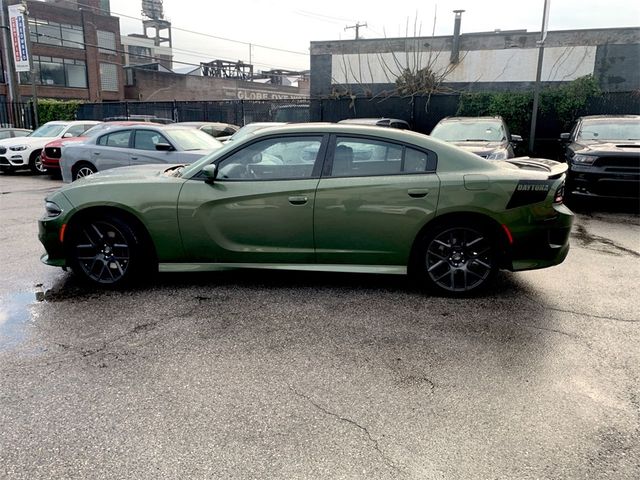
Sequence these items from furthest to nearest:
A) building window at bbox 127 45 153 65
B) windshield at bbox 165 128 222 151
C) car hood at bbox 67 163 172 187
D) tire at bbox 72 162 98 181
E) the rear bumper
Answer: building window at bbox 127 45 153 65 < the rear bumper < tire at bbox 72 162 98 181 < windshield at bbox 165 128 222 151 < car hood at bbox 67 163 172 187

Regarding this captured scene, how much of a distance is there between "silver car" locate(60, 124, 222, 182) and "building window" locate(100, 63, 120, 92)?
41.7 metres

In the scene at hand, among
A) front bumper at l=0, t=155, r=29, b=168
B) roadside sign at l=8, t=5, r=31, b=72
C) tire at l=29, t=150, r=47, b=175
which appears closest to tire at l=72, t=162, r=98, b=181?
tire at l=29, t=150, r=47, b=175

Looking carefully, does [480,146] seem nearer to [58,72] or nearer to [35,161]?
[35,161]

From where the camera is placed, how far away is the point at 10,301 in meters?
4.42

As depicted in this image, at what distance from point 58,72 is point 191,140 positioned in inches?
1646

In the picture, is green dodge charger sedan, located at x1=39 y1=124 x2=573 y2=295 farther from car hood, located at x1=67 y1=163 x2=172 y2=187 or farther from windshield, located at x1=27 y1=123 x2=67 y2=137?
windshield, located at x1=27 y1=123 x2=67 y2=137

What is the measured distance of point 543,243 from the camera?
439cm

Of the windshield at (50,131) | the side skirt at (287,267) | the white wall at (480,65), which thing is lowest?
the side skirt at (287,267)

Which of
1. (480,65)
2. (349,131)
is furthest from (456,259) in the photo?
(480,65)

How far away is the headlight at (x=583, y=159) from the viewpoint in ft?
27.2

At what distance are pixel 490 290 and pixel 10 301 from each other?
4472mm

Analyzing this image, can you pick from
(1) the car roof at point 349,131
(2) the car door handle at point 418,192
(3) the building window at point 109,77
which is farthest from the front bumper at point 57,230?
(3) the building window at point 109,77

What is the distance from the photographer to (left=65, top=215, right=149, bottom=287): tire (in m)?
4.62

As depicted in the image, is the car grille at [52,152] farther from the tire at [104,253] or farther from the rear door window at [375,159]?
the rear door window at [375,159]
